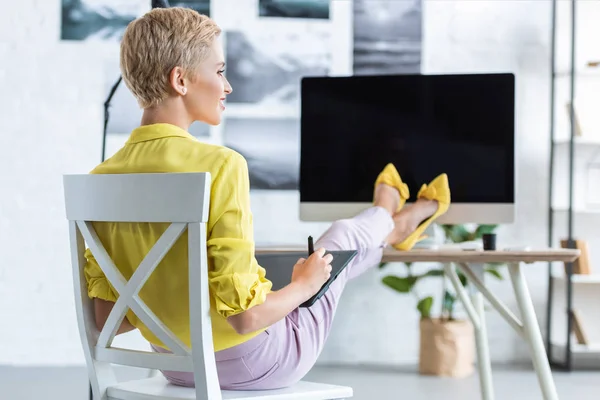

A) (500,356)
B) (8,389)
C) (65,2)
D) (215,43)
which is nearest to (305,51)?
(65,2)

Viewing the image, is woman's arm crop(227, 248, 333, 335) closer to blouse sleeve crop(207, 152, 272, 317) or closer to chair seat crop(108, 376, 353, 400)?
blouse sleeve crop(207, 152, 272, 317)

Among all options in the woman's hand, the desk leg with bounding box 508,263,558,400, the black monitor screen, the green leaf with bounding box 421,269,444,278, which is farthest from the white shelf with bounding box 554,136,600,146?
the woman's hand

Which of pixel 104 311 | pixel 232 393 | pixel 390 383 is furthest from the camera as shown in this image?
pixel 390 383

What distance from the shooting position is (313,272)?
1354 mm

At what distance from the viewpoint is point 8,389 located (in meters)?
3.12

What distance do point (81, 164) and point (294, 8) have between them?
1.26 meters

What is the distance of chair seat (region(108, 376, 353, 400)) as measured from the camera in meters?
1.32

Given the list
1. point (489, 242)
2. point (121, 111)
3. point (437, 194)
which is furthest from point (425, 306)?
point (121, 111)

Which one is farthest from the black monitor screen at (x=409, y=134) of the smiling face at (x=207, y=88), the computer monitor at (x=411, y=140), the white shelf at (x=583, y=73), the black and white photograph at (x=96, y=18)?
the black and white photograph at (x=96, y=18)

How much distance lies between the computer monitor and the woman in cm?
95

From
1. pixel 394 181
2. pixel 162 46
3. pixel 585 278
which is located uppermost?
pixel 162 46

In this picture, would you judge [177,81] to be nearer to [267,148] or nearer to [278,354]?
[278,354]

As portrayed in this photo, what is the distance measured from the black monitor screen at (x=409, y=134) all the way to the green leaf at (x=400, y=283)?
3.92ft

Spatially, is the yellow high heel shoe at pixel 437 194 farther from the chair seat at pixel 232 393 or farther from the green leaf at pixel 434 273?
the green leaf at pixel 434 273
